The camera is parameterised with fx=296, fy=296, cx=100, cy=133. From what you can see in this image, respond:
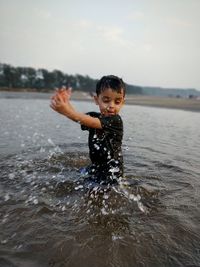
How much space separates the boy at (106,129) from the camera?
12.1ft

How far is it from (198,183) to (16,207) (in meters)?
2.86

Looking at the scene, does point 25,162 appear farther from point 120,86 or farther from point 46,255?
point 46,255

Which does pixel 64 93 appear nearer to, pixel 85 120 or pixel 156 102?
pixel 85 120

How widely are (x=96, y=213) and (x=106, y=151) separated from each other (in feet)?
2.92

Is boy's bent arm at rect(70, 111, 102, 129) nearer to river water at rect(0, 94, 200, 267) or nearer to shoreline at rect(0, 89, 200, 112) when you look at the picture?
river water at rect(0, 94, 200, 267)

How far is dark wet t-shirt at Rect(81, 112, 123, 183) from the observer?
13.0 feet

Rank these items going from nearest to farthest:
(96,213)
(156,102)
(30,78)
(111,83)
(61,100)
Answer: (61,100) → (96,213) → (111,83) → (156,102) → (30,78)

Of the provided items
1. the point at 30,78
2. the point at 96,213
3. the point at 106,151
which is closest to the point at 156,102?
the point at 106,151

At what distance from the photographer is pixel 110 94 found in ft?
12.1

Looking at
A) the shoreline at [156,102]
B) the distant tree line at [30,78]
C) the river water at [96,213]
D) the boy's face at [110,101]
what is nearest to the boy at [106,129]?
the boy's face at [110,101]

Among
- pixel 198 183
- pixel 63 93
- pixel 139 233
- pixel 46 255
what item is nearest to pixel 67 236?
pixel 46 255

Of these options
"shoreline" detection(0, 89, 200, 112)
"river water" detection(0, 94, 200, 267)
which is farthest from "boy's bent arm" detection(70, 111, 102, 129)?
"shoreline" detection(0, 89, 200, 112)

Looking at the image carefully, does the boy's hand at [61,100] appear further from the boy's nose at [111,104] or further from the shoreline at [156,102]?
the shoreline at [156,102]

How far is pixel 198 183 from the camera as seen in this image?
4758 mm
